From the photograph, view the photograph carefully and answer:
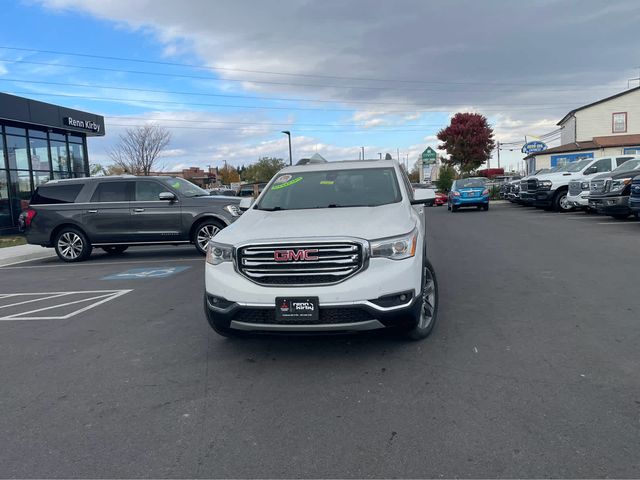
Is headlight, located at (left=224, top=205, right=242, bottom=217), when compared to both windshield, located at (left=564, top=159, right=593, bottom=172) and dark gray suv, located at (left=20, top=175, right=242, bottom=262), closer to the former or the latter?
dark gray suv, located at (left=20, top=175, right=242, bottom=262)

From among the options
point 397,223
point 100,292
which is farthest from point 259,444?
point 100,292

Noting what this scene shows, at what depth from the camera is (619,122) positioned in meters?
37.3

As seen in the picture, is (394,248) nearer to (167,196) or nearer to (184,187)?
(167,196)

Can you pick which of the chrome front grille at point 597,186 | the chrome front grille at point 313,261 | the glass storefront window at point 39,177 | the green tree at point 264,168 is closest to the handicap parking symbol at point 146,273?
the chrome front grille at point 313,261

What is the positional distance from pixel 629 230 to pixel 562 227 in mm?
1919

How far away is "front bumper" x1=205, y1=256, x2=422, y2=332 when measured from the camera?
3896 mm

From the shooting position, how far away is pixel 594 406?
3.32 m

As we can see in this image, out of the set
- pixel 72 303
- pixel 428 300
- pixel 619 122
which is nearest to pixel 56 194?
pixel 72 303

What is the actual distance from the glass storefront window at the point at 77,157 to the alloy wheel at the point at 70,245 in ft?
46.7

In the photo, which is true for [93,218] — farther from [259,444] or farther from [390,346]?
[259,444]

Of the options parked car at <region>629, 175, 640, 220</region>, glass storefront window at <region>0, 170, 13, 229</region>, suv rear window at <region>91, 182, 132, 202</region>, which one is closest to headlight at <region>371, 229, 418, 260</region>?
suv rear window at <region>91, 182, 132, 202</region>

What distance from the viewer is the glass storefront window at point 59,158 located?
22.7 metres

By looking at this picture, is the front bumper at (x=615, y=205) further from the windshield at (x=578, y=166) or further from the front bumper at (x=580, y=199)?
the windshield at (x=578, y=166)

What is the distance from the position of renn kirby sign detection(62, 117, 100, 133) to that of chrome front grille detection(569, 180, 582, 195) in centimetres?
2188
